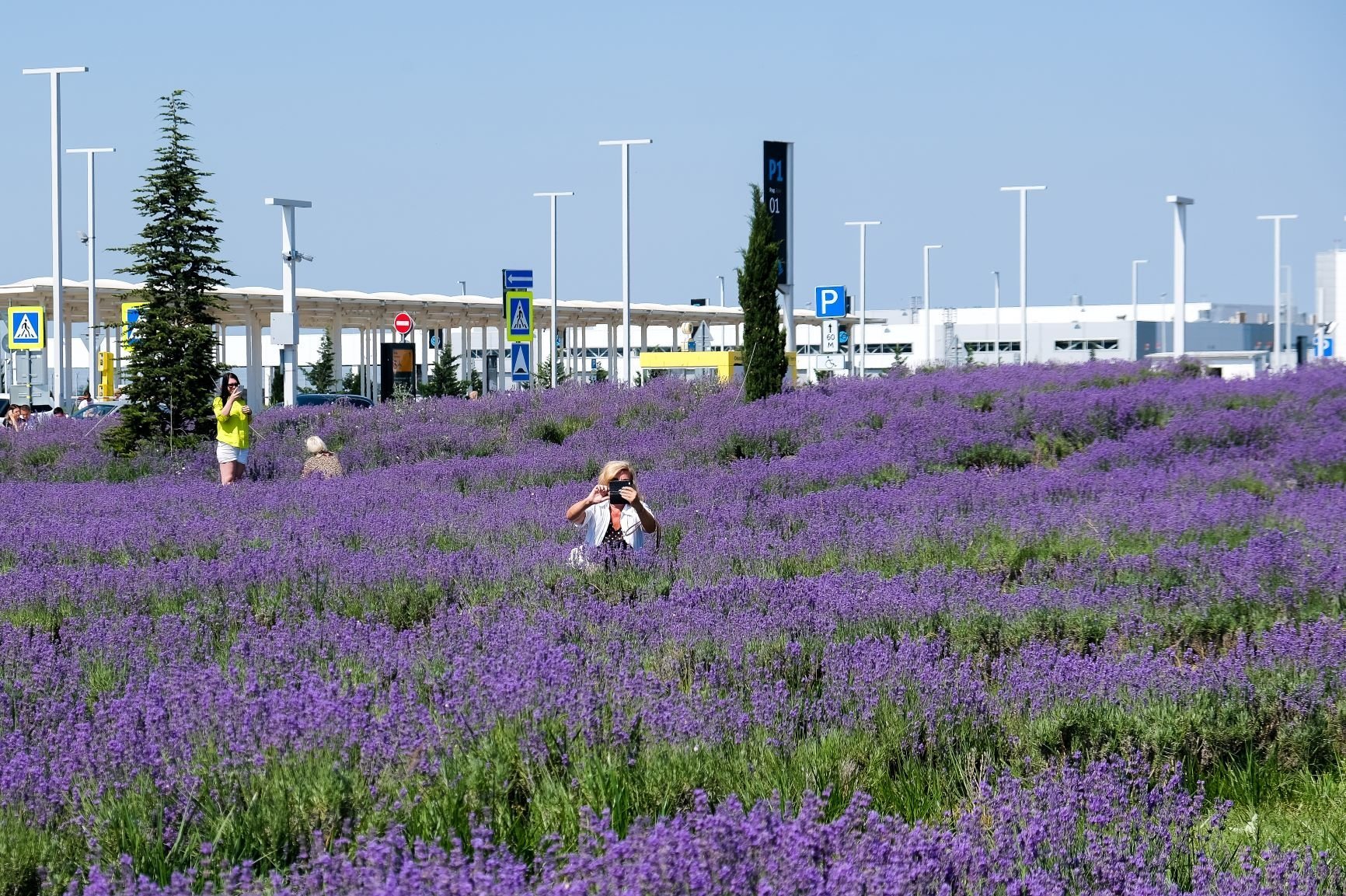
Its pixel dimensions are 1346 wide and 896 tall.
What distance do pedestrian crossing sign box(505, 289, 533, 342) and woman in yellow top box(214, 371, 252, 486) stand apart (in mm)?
15109

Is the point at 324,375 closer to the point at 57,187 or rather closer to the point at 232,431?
the point at 57,187

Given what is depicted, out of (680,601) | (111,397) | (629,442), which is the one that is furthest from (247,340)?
(680,601)

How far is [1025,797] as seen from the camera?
13.6ft

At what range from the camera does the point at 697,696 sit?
5309mm

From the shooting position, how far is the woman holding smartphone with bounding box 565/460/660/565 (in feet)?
30.2

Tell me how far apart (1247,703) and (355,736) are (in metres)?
2.97

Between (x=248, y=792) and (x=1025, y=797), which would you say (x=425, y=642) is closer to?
(x=248, y=792)

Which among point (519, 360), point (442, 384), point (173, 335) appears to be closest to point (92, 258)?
point (442, 384)

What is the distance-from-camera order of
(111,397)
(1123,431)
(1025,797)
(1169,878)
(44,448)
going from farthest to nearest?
(111,397), (44,448), (1123,431), (1025,797), (1169,878)

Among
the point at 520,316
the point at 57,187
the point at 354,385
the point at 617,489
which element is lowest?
the point at 617,489

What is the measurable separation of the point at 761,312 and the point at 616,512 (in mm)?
15094

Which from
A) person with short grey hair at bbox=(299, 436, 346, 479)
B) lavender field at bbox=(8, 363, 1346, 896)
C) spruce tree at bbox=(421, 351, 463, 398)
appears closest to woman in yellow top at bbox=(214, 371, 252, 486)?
person with short grey hair at bbox=(299, 436, 346, 479)

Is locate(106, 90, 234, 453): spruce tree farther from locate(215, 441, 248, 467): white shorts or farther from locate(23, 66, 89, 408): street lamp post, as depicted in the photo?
locate(23, 66, 89, 408): street lamp post

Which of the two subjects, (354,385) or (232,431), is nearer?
(232,431)
